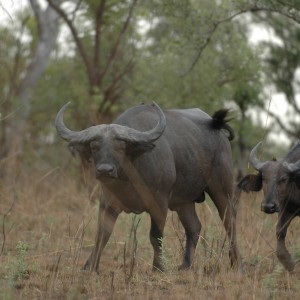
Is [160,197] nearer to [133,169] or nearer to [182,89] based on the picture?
[133,169]

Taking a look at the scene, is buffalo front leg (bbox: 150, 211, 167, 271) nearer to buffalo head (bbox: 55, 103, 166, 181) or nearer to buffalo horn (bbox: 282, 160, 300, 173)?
buffalo head (bbox: 55, 103, 166, 181)

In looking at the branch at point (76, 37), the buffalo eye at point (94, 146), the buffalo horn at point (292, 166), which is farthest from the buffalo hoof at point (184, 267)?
A: the branch at point (76, 37)

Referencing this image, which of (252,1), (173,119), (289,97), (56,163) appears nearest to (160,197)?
(173,119)

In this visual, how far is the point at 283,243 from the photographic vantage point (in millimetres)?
7020

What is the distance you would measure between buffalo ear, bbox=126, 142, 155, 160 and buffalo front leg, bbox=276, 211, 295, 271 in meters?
1.52

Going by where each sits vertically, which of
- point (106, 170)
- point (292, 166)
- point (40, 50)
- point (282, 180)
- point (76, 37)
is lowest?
point (40, 50)

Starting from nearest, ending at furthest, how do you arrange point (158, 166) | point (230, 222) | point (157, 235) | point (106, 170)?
point (106, 170) → point (158, 166) → point (157, 235) → point (230, 222)

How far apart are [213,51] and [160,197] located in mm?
7393

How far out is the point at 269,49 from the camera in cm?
2005

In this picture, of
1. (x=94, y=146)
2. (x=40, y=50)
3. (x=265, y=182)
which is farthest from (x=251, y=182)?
(x=40, y=50)

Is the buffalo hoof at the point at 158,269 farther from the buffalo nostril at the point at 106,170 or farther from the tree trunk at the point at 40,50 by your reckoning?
the tree trunk at the point at 40,50

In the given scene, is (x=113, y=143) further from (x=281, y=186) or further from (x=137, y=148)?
(x=281, y=186)

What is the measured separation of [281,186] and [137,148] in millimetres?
1409

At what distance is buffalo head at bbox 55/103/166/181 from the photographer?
6.27 meters
